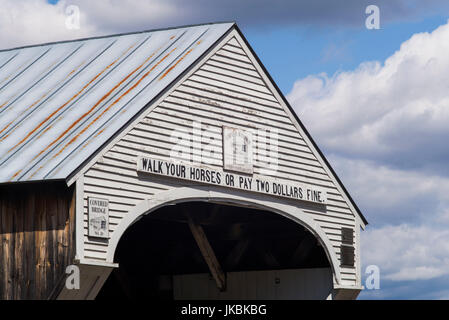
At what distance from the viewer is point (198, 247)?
38.3 metres

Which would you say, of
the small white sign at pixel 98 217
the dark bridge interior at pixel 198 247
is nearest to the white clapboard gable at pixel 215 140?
the small white sign at pixel 98 217

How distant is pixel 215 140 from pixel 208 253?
6.25 m

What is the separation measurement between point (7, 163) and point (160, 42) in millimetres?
7109

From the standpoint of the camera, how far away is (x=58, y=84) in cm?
3094

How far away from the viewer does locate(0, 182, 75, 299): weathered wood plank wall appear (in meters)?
25.3

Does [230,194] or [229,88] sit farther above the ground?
[229,88]

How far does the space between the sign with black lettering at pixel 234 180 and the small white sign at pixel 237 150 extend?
24 cm

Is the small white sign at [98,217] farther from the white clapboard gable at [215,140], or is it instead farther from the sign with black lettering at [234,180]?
the sign with black lettering at [234,180]

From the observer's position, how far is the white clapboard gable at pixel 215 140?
26.2 metres

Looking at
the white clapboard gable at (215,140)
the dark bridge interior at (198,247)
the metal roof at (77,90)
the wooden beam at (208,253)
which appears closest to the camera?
the white clapboard gable at (215,140)

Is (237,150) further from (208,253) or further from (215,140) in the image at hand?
(208,253)
